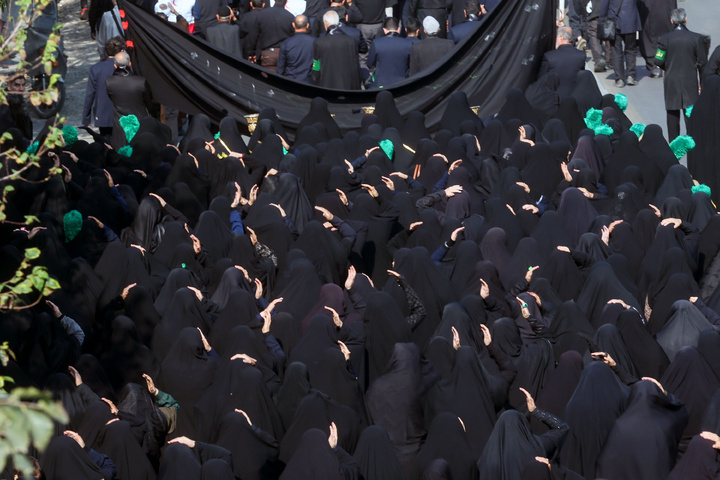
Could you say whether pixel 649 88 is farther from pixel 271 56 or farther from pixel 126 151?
pixel 126 151

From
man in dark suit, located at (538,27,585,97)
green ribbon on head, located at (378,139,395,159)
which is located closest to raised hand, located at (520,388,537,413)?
green ribbon on head, located at (378,139,395,159)

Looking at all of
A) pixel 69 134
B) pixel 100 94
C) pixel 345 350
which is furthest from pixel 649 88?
pixel 345 350

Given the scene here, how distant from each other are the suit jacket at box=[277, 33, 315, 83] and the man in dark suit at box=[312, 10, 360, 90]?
0.21 m

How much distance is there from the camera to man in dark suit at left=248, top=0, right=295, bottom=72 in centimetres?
1470

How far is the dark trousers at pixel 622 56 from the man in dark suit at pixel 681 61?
72.5 inches

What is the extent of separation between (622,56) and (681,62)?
2169 millimetres

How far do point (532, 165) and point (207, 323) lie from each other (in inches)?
165

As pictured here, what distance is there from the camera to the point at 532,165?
1172 cm

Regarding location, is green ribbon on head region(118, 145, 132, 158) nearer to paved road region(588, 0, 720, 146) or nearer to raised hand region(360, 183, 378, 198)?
raised hand region(360, 183, 378, 198)

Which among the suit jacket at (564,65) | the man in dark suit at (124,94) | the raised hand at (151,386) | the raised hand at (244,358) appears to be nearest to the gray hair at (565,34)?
the suit jacket at (564,65)

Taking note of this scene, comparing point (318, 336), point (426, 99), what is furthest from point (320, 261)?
point (426, 99)

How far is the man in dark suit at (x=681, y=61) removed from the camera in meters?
13.9

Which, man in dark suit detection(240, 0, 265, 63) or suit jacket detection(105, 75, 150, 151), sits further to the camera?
man in dark suit detection(240, 0, 265, 63)

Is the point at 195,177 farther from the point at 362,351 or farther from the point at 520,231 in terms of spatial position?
the point at 362,351
